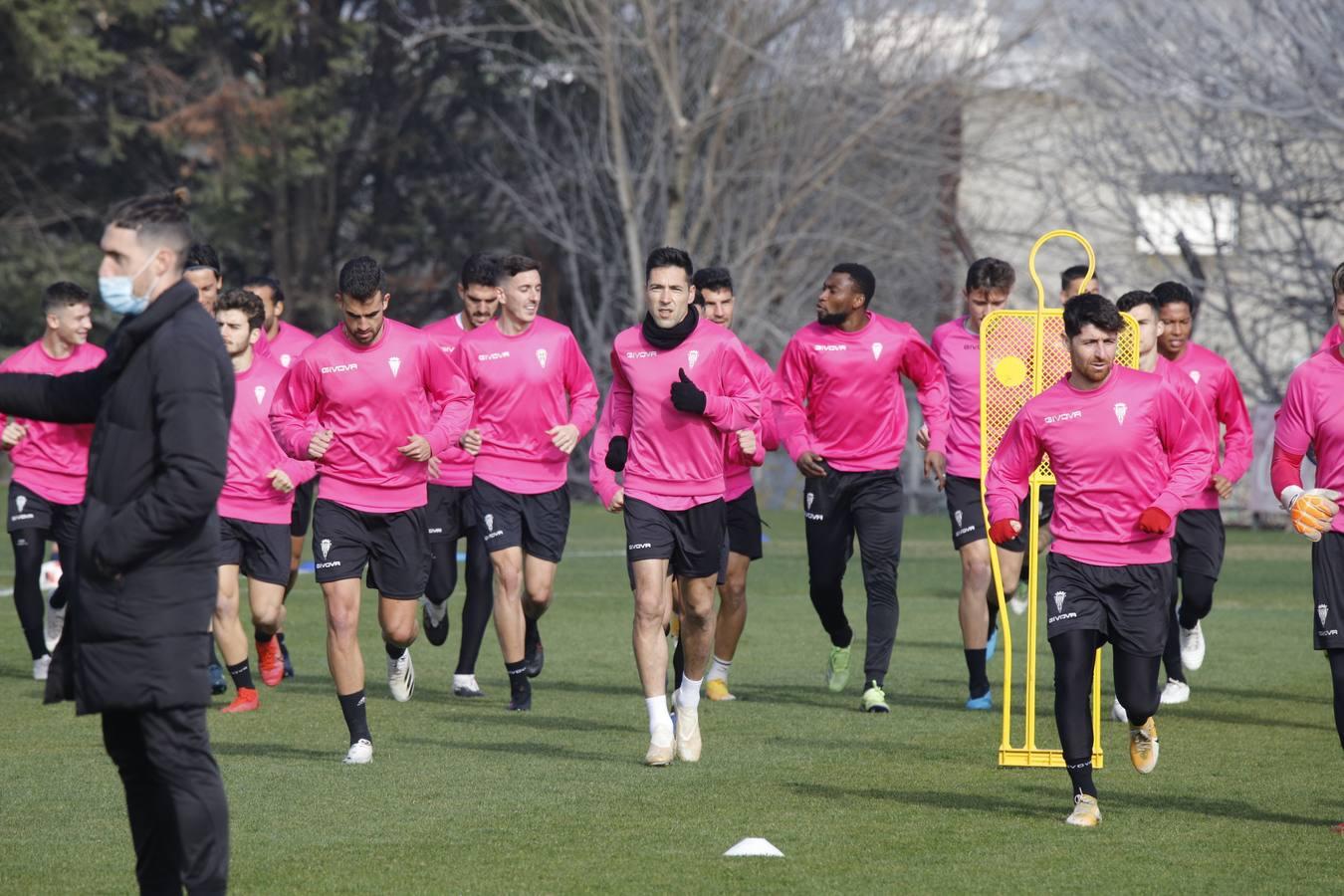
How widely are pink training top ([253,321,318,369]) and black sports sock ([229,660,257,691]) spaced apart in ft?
6.35

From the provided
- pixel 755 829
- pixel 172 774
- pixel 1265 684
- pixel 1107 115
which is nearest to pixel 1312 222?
pixel 1107 115

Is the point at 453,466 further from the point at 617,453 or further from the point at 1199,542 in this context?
the point at 1199,542

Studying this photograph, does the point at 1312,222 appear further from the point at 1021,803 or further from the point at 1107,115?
the point at 1021,803

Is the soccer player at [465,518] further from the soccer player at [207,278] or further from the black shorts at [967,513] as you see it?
the black shorts at [967,513]

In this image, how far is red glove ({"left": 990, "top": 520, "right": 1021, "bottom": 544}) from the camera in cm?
793

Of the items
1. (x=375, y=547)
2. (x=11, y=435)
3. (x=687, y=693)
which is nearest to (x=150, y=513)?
(x=375, y=547)

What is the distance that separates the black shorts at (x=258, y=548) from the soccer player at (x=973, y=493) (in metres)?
3.73

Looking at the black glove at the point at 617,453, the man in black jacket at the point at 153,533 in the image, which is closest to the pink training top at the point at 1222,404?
the black glove at the point at 617,453

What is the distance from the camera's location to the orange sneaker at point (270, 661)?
1188cm

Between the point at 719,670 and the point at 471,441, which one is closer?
the point at 471,441

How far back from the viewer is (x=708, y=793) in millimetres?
8625

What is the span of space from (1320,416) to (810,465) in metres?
3.69

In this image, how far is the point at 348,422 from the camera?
32.1 ft

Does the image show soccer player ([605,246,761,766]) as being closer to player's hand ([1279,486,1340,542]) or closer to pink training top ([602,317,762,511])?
pink training top ([602,317,762,511])
